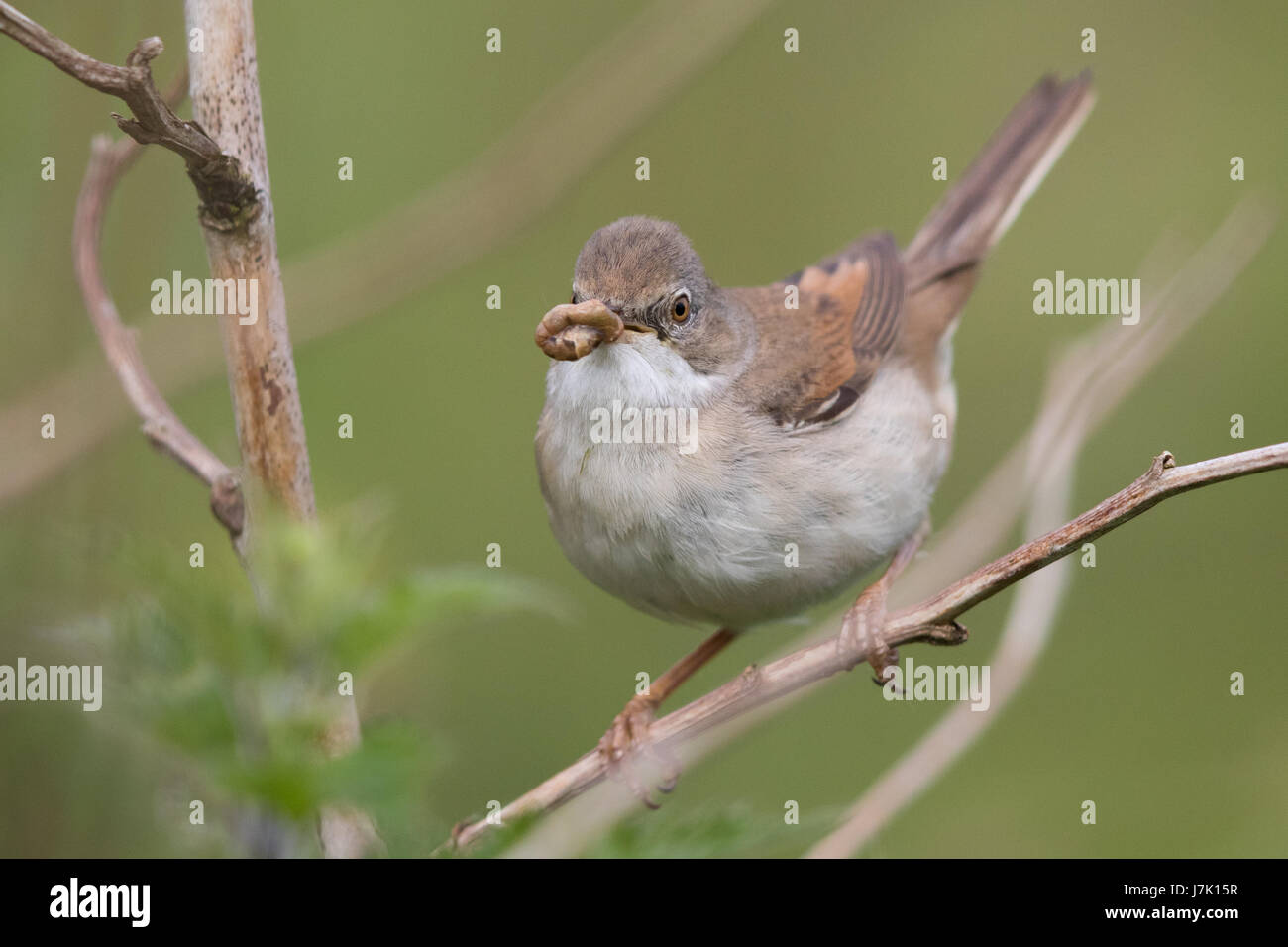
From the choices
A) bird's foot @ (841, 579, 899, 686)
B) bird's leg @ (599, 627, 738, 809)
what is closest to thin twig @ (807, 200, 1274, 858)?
bird's foot @ (841, 579, 899, 686)

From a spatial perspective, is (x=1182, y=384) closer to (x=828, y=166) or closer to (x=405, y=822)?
(x=828, y=166)

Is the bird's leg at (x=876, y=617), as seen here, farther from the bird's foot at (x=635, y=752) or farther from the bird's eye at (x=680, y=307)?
the bird's eye at (x=680, y=307)

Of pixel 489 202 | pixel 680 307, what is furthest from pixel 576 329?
pixel 489 202

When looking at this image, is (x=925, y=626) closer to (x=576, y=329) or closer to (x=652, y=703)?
(x=576, y=329)

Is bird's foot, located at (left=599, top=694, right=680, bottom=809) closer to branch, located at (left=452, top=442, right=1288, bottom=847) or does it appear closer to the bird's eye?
branch, located at (left=452, top=442, right=1288, bottom=847)

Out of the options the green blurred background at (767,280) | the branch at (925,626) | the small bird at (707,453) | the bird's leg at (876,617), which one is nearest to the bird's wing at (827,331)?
the small bird at (707,453)
